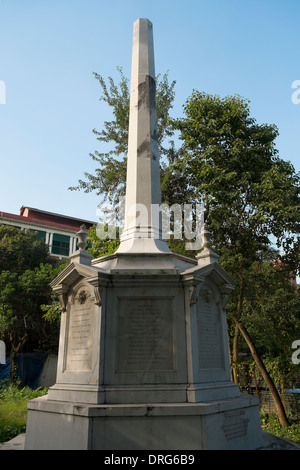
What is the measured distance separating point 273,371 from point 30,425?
12.4 meters

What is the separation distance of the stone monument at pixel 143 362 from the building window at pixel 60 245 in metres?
30.5

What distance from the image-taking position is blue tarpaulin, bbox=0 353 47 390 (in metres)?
22.1

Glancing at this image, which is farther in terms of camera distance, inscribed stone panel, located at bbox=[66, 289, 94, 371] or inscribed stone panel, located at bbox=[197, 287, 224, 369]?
inscribed stone panel, located at bbox=[197, 287, 224, 369]

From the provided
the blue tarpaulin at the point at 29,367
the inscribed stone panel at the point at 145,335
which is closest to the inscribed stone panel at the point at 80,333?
the inscribed stone panel at the point at 145,335

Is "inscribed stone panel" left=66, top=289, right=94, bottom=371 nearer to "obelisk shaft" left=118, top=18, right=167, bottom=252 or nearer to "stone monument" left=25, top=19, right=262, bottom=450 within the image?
"stone monument" left=25, top=19, right=262, bottom=450

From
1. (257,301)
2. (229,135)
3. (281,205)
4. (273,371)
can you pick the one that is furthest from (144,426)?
(273,371)

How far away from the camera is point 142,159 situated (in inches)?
271

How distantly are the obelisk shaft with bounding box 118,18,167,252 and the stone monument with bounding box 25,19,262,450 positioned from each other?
234 mm

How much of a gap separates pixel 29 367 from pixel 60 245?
15.0 m

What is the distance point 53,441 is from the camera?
4.66 m

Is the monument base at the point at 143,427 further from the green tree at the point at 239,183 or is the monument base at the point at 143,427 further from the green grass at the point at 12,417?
the green tree at the point at 239,183

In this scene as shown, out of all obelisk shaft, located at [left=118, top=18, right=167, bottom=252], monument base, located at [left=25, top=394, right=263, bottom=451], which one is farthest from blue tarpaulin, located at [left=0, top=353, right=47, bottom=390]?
monument base, located at [left=25, top=394, right=263, bottom=451]

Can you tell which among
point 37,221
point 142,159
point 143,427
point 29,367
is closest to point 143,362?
point 143,427
